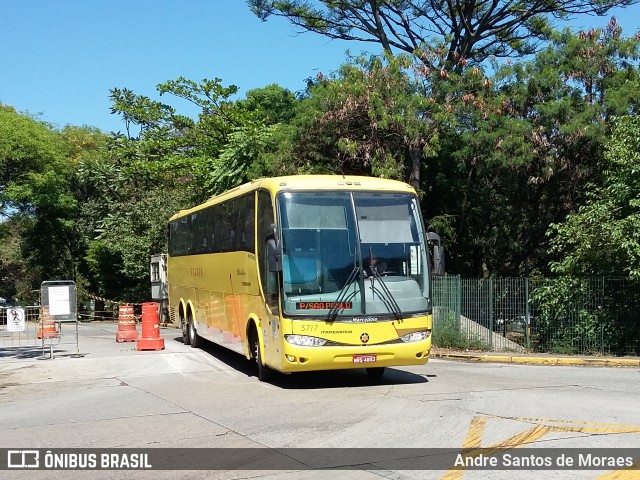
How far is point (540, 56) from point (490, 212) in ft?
21.3

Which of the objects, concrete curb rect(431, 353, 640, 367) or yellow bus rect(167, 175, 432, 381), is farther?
concrete curb rect(431, 353, 640, 367)

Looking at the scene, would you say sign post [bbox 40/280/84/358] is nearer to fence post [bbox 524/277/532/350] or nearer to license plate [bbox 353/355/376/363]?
license plate [bbox 353/355/376/363]

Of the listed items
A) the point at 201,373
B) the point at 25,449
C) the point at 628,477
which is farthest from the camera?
the point at 201,373

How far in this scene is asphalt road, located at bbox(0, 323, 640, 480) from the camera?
771 centimetres

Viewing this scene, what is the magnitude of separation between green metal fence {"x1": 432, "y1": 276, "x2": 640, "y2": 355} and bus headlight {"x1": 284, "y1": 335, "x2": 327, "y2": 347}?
9.42 meters

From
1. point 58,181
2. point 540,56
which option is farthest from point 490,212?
point 58,181

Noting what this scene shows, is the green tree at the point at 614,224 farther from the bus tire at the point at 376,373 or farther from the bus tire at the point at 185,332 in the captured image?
the bus tire at the point at 185,332

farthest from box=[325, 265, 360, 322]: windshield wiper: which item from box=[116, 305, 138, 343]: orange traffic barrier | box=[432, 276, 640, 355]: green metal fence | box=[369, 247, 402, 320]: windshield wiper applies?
box=[116, 305, 138, 343]: orange traffic barrier

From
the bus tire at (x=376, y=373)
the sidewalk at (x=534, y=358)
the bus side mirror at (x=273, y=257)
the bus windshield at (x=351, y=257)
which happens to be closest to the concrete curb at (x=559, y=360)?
the sidewalk at (x=534, y=358)

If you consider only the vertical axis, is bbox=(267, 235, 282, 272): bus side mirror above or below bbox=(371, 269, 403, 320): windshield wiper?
above

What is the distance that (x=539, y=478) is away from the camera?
6.62m

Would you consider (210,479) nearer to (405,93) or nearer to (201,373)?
(201,373)

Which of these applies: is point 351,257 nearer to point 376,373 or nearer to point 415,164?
point 376,373

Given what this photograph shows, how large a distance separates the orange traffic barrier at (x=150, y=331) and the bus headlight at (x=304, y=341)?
7831 mm
